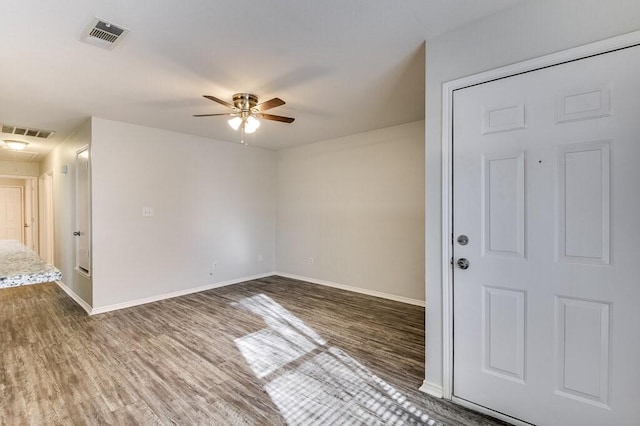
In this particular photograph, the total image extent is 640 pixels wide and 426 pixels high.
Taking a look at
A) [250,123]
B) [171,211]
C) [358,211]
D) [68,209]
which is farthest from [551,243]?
[68,209]

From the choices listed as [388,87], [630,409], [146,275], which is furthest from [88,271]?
[630,409]

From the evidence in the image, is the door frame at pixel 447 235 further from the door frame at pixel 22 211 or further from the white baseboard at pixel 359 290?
the door frame at pixel 22 211

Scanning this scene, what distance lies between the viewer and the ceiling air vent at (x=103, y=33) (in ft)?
6.31

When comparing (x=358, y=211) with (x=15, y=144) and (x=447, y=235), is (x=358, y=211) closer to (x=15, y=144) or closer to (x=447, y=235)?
(x=447, y=235)

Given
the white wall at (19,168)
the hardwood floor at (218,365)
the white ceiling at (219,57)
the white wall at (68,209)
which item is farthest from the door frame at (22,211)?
the white ceiling at (219,57)

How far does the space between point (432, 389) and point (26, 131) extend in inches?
238

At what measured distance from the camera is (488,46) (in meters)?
1.89

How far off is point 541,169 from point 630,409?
1281mm

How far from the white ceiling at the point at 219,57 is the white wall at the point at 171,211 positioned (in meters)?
0.58

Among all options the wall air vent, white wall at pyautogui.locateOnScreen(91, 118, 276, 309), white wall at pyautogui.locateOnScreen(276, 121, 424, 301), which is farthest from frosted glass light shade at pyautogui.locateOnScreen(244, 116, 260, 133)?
the wall air vent

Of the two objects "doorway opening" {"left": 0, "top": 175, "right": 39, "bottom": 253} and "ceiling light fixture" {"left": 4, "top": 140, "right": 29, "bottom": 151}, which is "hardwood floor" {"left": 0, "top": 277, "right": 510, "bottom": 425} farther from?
"doorway opening" {"left": 0, "top": 175, "right": 39, "bottom": 253}

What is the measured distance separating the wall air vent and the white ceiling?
15.2 inches

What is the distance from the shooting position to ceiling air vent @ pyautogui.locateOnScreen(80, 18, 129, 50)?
1.92 metres

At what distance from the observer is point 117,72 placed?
2.59 m
